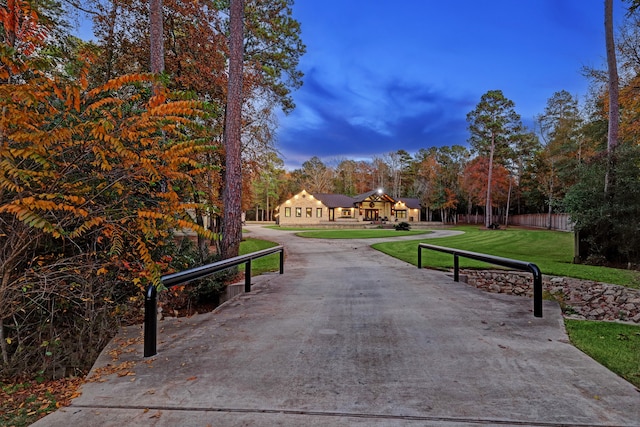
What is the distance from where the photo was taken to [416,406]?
2.21m

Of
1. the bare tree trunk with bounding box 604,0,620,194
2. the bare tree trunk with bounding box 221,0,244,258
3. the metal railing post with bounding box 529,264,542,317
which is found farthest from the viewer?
the bare tree trunk with bounding box 604,0,620,194

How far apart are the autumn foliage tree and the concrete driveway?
616mm

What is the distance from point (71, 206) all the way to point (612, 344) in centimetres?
537

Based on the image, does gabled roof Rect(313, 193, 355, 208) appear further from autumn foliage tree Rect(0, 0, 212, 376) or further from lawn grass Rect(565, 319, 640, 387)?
autumn foliage tree Rect(0, 0, 212, 376)

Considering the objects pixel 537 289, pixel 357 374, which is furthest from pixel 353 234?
pixel 357 374

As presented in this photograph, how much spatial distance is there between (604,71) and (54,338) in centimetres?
1818

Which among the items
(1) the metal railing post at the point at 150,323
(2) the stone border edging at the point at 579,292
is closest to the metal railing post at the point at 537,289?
(2) the stone border edging at the point at 579,292

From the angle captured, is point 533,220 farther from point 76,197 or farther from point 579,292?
point 76,197

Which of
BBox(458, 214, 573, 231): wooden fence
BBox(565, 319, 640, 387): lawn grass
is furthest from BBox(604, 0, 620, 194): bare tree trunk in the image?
BBox(458, 214, 573, 231): wooden fence

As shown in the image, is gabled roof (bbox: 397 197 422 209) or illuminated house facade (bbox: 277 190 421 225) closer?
illuminated house facade (bbox: 277 190 421 225)

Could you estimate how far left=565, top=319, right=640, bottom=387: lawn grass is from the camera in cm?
284

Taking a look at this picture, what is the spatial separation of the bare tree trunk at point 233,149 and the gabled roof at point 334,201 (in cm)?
3987

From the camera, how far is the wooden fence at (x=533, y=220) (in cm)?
3250

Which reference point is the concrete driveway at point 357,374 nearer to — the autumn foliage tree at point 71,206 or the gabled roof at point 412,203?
the autumn foliage tree at point 71,206
